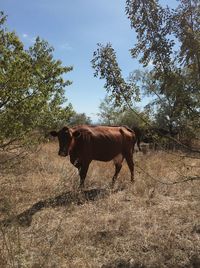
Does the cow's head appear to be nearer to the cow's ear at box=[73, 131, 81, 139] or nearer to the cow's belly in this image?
the cow's ear at box=[73, 131, 81, 139]

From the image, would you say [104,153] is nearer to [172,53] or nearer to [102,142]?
[102,142]

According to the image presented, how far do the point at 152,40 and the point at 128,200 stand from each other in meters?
3.91

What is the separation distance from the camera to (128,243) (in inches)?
201

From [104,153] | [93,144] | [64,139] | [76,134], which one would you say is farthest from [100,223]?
[104,153]

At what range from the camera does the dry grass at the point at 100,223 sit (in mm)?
4586

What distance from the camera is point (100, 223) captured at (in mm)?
5832

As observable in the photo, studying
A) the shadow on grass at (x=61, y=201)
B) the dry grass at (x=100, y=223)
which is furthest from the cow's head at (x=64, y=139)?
the shadow on grass at (x=61, y=201)

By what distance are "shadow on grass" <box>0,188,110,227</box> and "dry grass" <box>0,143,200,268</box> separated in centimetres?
2

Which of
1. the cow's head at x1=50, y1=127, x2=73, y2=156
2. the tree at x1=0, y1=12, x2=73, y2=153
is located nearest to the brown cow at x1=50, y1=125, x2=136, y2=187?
the cow's head at x1=50, y1=127, x2=73, y2=156

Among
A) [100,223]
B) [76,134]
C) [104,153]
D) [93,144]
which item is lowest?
[100,223]

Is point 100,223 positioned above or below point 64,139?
below

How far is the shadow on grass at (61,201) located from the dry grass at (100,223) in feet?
0.08

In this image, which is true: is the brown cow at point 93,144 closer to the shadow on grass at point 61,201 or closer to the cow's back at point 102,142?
the cow's back at point 102,142

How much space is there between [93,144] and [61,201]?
7.23ft
